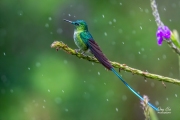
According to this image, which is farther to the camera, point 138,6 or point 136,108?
point 138,6

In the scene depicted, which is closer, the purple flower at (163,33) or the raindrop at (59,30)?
the purple flower at (163,33)

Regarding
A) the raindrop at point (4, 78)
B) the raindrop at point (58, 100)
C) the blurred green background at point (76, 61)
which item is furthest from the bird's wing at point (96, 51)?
the raindrop at point (4, 78)

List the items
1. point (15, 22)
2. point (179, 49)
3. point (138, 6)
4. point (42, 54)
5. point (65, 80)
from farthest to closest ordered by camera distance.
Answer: point (138, 6)
point (15, 22)
point (42, 54)
point (65, 80)
point (179, 49)

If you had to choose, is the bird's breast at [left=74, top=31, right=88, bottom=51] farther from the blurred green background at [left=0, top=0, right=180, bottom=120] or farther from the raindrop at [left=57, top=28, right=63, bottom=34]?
the raindrop at [left=57, top=28, right=63, bottom=34]

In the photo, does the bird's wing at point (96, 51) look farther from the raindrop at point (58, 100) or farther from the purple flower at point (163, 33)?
the raindrop at point (58, 100)

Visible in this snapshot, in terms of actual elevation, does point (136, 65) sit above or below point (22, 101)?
above

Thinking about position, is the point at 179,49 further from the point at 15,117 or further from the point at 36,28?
the point at 36,28

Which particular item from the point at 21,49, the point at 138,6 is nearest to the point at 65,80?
the point at 21,49

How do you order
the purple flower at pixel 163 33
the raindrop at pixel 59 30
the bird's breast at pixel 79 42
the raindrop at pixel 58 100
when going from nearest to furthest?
the purple flower at pixel 163 33 → the bird's breast at pixel 79 42 → the raindrop at pixel 58 100 → the raindrop at pixel 59 30

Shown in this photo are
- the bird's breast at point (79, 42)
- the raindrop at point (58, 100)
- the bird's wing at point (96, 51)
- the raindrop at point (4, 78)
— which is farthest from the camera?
the raindrop at point (4, 78)
